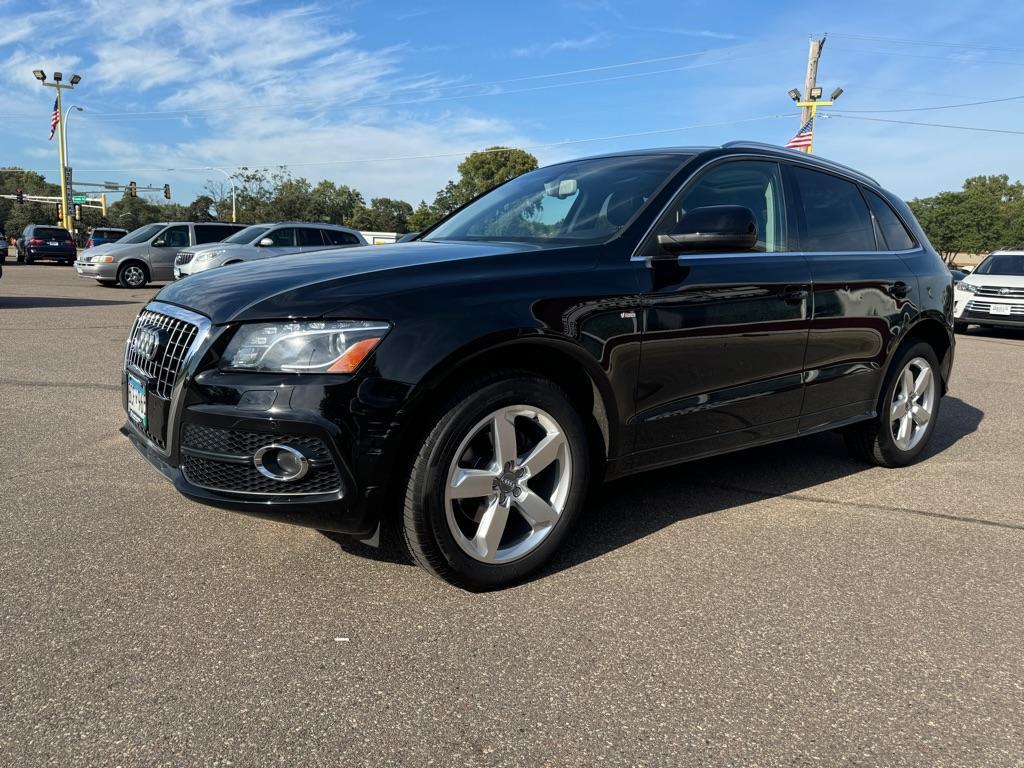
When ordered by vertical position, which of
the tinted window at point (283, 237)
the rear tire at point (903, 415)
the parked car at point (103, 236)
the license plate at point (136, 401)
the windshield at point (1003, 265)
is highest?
the parked car at point (103, 236)

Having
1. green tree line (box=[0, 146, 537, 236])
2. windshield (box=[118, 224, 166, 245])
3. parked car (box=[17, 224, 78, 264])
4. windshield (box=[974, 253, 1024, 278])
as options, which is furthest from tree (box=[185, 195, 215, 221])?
windshield (box=[974, 253, 1024, 278])

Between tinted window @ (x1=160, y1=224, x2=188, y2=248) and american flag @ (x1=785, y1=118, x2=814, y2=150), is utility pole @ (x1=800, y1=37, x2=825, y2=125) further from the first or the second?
tinted window @ (x1=160, y1=224, x2=188, y2=248)

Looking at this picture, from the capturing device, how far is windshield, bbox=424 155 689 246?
10.9ft

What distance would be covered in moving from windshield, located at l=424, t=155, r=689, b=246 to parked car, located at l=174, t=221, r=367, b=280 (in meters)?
11.6

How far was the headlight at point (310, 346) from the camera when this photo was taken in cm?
242

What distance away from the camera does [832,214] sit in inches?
162

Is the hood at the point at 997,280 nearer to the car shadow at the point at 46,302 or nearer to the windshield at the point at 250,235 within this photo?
the windshield at the point at 250,235

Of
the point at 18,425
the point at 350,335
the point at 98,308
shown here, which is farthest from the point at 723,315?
the point at 98,308

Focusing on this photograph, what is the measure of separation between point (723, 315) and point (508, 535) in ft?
4.34

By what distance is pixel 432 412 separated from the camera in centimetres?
257

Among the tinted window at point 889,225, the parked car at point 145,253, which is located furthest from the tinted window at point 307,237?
the tinted window at point 889,225

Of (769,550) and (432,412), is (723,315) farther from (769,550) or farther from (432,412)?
(432,412)

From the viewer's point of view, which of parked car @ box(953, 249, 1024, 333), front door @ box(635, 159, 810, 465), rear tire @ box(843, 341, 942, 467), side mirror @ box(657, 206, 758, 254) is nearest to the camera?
side mirror @ box(657, 206, 758, 254)

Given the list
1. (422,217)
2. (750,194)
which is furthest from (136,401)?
(422,217)
